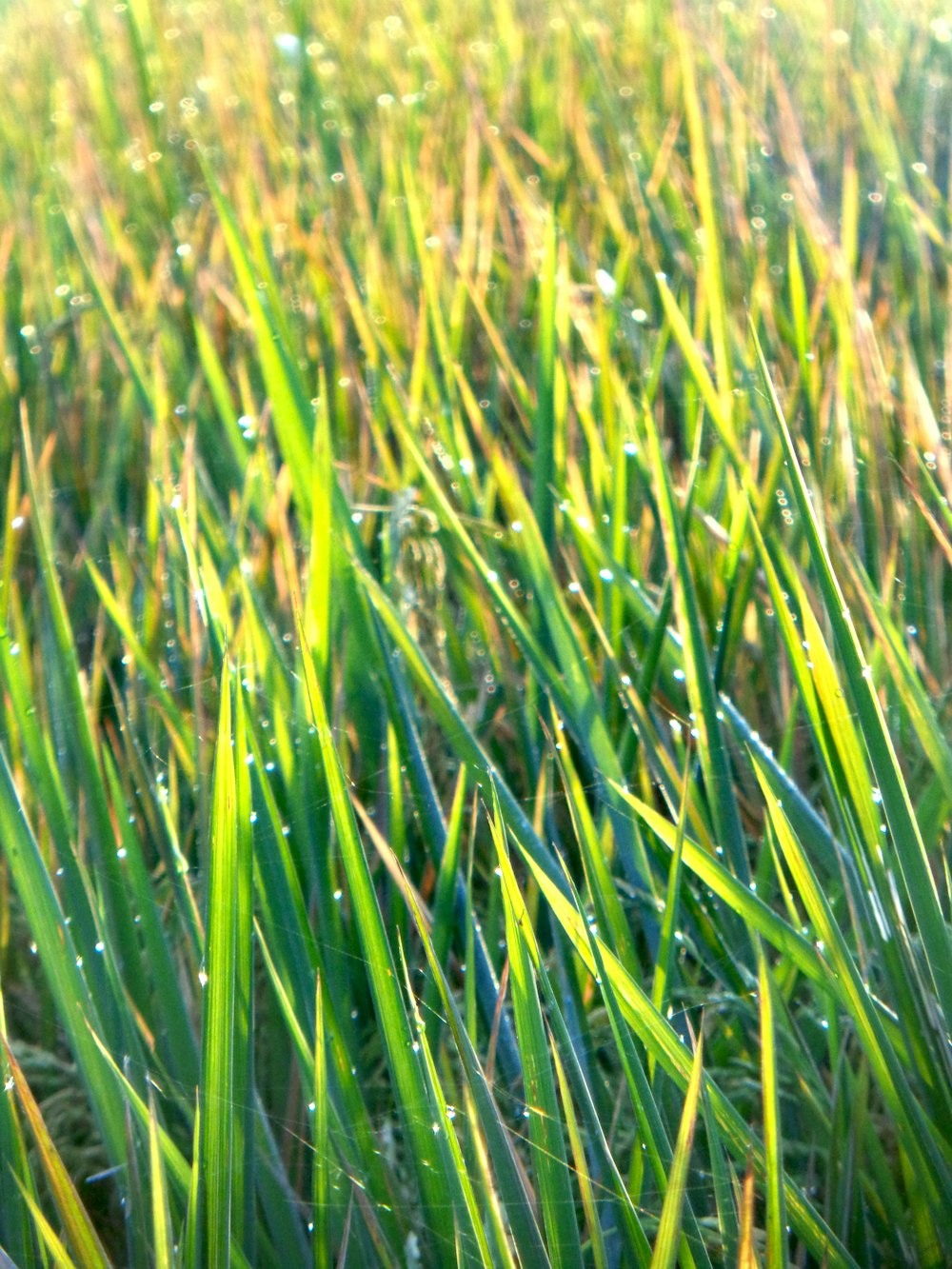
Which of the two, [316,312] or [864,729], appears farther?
[316,312]

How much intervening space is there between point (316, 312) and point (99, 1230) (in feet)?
2.69

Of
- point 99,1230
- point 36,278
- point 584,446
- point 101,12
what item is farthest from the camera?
point 101,12

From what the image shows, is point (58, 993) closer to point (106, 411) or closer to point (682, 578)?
point (682, 578)

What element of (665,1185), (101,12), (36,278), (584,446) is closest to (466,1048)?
(665,1185)

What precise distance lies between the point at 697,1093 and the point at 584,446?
562mm

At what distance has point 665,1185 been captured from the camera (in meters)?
0.36

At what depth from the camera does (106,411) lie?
3.39 ft

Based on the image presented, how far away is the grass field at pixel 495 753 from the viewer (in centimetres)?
40

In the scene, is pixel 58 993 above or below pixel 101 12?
below

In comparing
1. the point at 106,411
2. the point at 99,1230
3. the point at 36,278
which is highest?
the point at 36,278

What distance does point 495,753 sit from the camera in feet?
2.05

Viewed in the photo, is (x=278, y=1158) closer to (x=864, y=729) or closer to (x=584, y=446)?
(x=864, y=729)

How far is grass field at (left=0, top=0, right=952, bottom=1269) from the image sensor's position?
40cm

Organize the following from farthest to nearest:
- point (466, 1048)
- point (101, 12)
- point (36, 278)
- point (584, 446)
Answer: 1. point (101, 12)
2. point (36, 278)
3. point (584, 446)
4. point (466, 1048)
